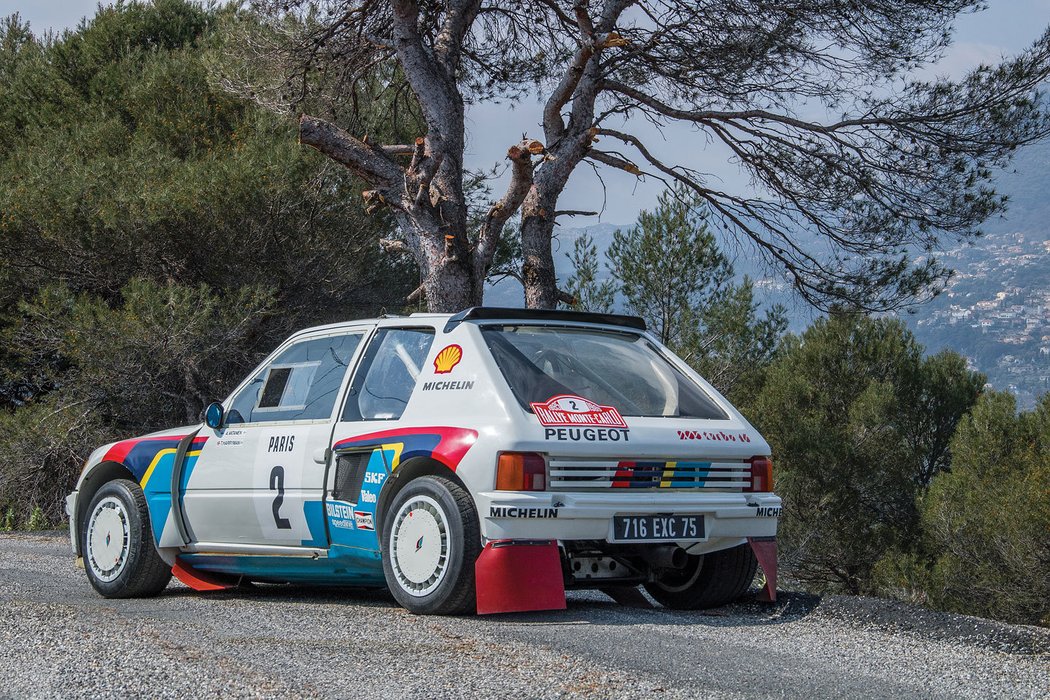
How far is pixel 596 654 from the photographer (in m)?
4.64

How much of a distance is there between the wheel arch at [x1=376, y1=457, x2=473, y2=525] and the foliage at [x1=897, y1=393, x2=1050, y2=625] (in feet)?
53.8

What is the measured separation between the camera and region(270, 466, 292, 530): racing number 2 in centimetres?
654

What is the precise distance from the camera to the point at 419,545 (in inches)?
225

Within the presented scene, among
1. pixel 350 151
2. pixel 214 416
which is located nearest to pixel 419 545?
pixel 214 416

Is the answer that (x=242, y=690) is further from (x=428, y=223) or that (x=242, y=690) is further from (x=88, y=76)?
(x=88, y=76)

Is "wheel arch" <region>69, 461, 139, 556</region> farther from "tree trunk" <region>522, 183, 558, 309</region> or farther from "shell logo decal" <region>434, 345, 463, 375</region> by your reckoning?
"tree trunk" <region>522, 183, 558, 309</region>

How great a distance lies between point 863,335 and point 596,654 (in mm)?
25350

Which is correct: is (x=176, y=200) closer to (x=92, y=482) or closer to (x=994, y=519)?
(x=92, y=482)

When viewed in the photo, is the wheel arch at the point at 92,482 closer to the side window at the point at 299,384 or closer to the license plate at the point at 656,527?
the side window at the point at 299,384

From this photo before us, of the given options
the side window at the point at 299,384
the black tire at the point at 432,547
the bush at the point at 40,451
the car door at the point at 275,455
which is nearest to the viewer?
the black tire at the point at 432,547

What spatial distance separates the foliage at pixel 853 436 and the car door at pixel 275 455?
1703 centimetres

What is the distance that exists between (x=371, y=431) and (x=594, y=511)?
4.44 ft

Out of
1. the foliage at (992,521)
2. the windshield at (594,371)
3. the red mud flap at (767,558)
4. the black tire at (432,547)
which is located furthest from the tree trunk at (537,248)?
the foliage at (992,521)

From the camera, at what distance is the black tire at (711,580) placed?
20.6 feet
